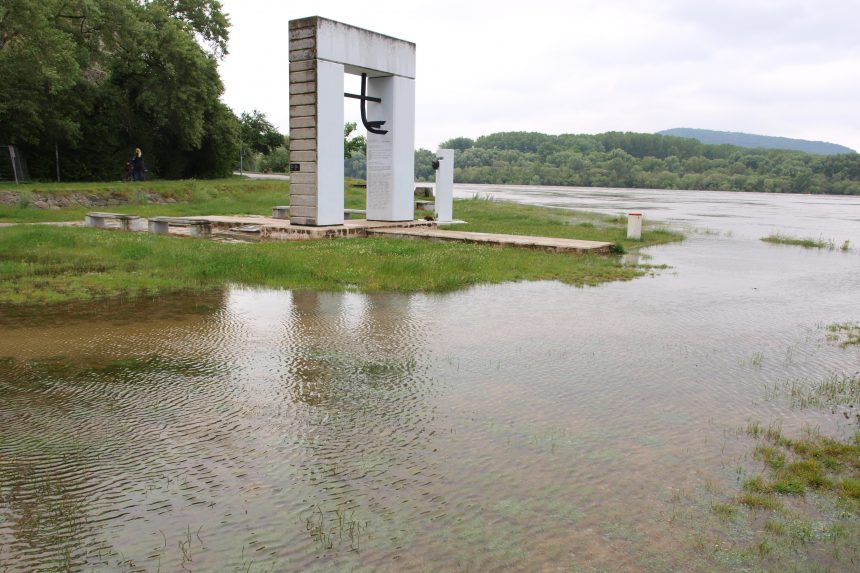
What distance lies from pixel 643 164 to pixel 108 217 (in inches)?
3948

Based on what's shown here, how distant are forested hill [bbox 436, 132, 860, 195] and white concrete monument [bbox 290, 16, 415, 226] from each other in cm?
A: 6404

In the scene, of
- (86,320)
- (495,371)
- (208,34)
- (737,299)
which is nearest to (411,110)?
(737,299)

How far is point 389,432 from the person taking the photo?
5070 mm

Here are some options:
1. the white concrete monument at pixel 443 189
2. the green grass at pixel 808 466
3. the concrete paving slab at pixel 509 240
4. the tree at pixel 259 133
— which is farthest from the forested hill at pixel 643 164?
the green grass at pixel 808 466

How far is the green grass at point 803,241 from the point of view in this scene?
19.7 meters

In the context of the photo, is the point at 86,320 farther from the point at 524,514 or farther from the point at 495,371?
the point at 524,514

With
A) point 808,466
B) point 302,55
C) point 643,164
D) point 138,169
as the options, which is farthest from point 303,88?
point 643,164

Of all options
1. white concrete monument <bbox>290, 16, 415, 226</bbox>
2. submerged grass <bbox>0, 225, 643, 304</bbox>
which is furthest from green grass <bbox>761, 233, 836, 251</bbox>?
white concrete monument <bbox>290, 16, 415, 226</bbox>

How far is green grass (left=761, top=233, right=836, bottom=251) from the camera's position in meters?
19.7

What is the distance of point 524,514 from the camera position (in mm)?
3914

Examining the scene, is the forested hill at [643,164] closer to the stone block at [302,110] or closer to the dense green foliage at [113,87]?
the dense green foliage at [113,87]

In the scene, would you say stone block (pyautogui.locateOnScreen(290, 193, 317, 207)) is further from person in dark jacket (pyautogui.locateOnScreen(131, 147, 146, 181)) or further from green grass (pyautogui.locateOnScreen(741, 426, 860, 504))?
person in dark jacket (pyautogui.locateOnScreen(131, 147, 146, 181))

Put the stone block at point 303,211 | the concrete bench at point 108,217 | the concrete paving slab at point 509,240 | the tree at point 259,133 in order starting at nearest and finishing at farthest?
the concrete paving slab at point 509,240 < the stone block at point 303,211 < the concrete bench at point 108,217 < the tree at point 259,133

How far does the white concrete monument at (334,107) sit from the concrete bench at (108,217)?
4.10 metres
